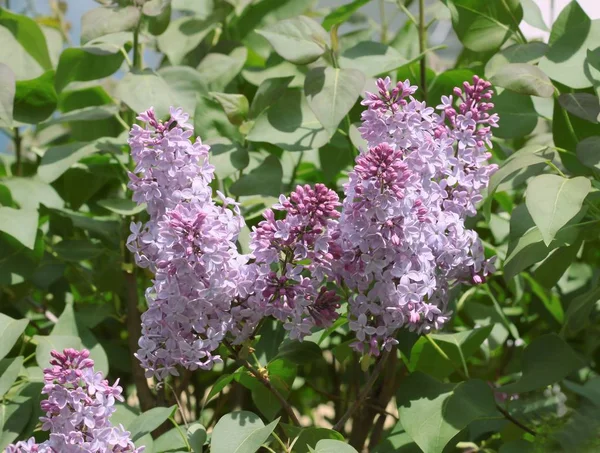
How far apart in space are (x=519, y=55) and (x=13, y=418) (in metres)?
0.68

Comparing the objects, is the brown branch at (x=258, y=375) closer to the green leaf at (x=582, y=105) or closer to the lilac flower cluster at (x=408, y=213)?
the lilac flower cluster at (x=408, y=213)

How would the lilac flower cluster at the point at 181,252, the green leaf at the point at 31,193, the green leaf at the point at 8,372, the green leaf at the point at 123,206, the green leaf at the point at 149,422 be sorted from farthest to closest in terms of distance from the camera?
the green leaf at the point at 31,193
the green leaf at the point at 123,206
the green leaf at the point at 8,372
the green leaf at the point at 149,422
the lilac flower cluster at the point at 181,252

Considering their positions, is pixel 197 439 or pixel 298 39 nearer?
pixel 197 439

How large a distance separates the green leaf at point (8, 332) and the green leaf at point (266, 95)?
1.19ft

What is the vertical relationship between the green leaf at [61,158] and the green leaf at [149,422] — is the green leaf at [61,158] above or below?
above

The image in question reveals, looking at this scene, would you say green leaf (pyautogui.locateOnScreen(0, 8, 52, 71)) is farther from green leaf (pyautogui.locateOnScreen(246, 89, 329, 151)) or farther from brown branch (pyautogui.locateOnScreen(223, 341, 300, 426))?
brown branch (pyautogui.locateOnScreen(223, 341, 300, 426))

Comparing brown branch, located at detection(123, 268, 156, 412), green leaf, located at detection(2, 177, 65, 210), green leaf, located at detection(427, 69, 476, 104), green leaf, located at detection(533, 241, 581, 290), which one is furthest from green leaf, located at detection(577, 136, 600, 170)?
green leaf, located at detection(2, 177, 65, 210)

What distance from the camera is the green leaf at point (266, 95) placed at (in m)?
1.03

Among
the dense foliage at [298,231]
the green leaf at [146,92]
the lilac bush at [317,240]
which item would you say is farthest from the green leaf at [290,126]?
the lilac bush at [317,240]

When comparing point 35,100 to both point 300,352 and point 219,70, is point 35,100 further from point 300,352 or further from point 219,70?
point 300,352

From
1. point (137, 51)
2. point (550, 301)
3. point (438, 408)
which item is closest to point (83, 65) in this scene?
point (137, 51)

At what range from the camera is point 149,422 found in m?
0.80

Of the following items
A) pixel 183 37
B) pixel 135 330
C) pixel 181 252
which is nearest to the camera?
pixel 181 252

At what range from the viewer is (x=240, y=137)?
103 centimetres
